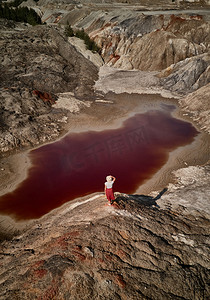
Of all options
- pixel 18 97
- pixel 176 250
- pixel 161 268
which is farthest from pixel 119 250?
pixel 18 97

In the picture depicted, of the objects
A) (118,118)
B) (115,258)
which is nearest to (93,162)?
(118,118)

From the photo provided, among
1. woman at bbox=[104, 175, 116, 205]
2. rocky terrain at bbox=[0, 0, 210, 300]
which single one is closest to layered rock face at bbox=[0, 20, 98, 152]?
rocky terrain at bbox=[0, 0, 210, 300]

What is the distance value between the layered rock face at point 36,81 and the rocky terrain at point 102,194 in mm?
174

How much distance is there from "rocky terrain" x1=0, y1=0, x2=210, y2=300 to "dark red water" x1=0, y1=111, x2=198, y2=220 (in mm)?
1548

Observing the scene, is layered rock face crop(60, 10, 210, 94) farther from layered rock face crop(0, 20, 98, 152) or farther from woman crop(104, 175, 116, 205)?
woman crop(104, 175, 116, 205)

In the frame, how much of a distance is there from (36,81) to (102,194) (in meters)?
27.6

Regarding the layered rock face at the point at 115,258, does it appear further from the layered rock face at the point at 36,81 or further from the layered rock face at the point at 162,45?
the layered rock face at the point at 162,45

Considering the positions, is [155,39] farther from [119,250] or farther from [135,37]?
[119,250]

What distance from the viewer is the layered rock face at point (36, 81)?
23.6 metres

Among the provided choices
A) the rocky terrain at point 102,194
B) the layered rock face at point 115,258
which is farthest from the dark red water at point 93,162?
the layered rock face at point 115,258

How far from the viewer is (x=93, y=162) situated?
19.8 meters

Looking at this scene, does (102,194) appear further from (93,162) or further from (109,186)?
(93,162)

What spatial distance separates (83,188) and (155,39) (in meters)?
42.5

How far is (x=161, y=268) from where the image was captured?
24.3 ft
